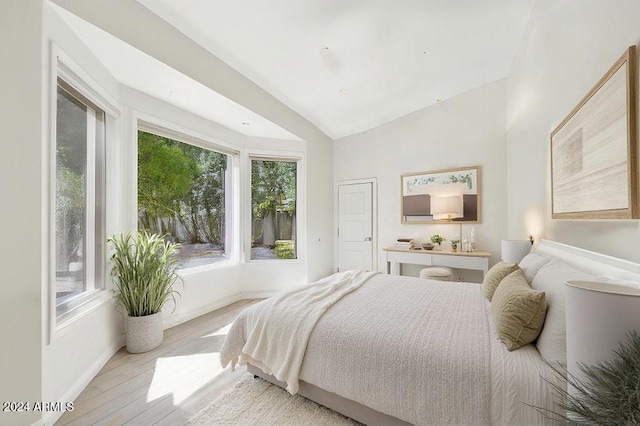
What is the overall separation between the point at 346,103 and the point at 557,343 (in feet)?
11.4

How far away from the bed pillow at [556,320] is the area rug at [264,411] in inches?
43.3

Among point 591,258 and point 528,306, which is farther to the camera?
point 591,258

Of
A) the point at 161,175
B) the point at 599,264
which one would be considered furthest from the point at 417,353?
the point at 161,175

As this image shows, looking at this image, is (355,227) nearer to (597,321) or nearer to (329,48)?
(329,48)

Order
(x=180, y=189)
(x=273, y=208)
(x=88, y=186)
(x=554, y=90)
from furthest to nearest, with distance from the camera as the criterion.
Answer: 1. (x=273, y=208)
2. (x=180, y=189)
3. (x=88, y=186)
4. (x=554, y=90)

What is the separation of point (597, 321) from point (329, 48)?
276cm

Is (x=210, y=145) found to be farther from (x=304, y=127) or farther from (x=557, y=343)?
(x=557, y=343)

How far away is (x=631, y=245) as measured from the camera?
1.18 metres

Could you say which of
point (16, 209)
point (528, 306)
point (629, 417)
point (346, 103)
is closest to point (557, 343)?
point (528, 306)

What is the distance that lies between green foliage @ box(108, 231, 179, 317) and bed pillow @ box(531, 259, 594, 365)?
9.31ft

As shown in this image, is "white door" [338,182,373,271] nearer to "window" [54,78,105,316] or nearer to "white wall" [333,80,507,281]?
"white wall" [333,80,507,281]

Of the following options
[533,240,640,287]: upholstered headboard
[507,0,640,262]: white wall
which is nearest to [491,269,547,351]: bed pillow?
[533,240,640,287]: upholstered headboard

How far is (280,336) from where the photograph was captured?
67.8 inches

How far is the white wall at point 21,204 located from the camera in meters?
1.42
